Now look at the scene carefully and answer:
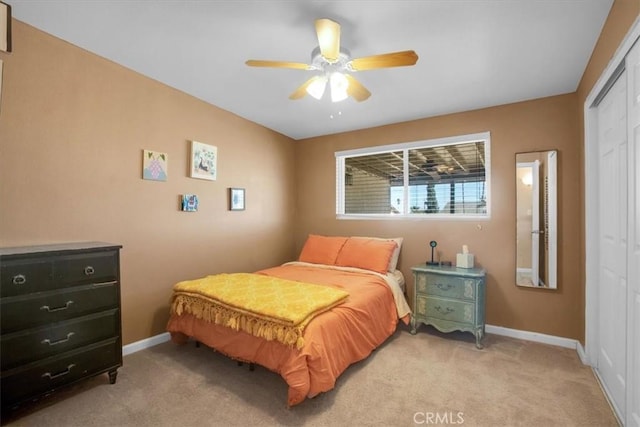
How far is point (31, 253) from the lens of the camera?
1712mm

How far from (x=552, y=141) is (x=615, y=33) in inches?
54.7

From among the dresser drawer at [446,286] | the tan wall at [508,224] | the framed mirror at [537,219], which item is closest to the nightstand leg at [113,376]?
the dresser drawer at [446,286]

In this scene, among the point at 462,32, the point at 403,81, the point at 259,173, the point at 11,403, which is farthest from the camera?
the point at 259,173

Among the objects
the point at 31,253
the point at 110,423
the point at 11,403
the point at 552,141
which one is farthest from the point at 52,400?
the point at 552,141

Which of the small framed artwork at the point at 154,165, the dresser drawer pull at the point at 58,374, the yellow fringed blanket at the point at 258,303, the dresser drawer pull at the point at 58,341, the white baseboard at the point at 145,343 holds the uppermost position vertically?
the small framed artwork at the point at 154,165

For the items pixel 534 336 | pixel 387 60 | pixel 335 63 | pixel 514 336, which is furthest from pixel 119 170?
pixel 534 336

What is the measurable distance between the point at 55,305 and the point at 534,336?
398 centimetres

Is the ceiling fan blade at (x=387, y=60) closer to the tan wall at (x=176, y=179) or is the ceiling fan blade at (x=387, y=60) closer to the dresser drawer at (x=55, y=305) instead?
the tan wall at (x=176, y=179)

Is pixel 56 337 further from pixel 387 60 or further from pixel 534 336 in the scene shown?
pixel 534 336

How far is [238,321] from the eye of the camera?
6.97 feet

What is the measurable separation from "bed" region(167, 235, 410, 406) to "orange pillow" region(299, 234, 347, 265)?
1cm

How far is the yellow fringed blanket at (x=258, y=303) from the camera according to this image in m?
1.90

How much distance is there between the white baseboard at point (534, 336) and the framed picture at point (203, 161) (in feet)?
11.3

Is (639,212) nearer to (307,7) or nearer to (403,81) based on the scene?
(403,81)
